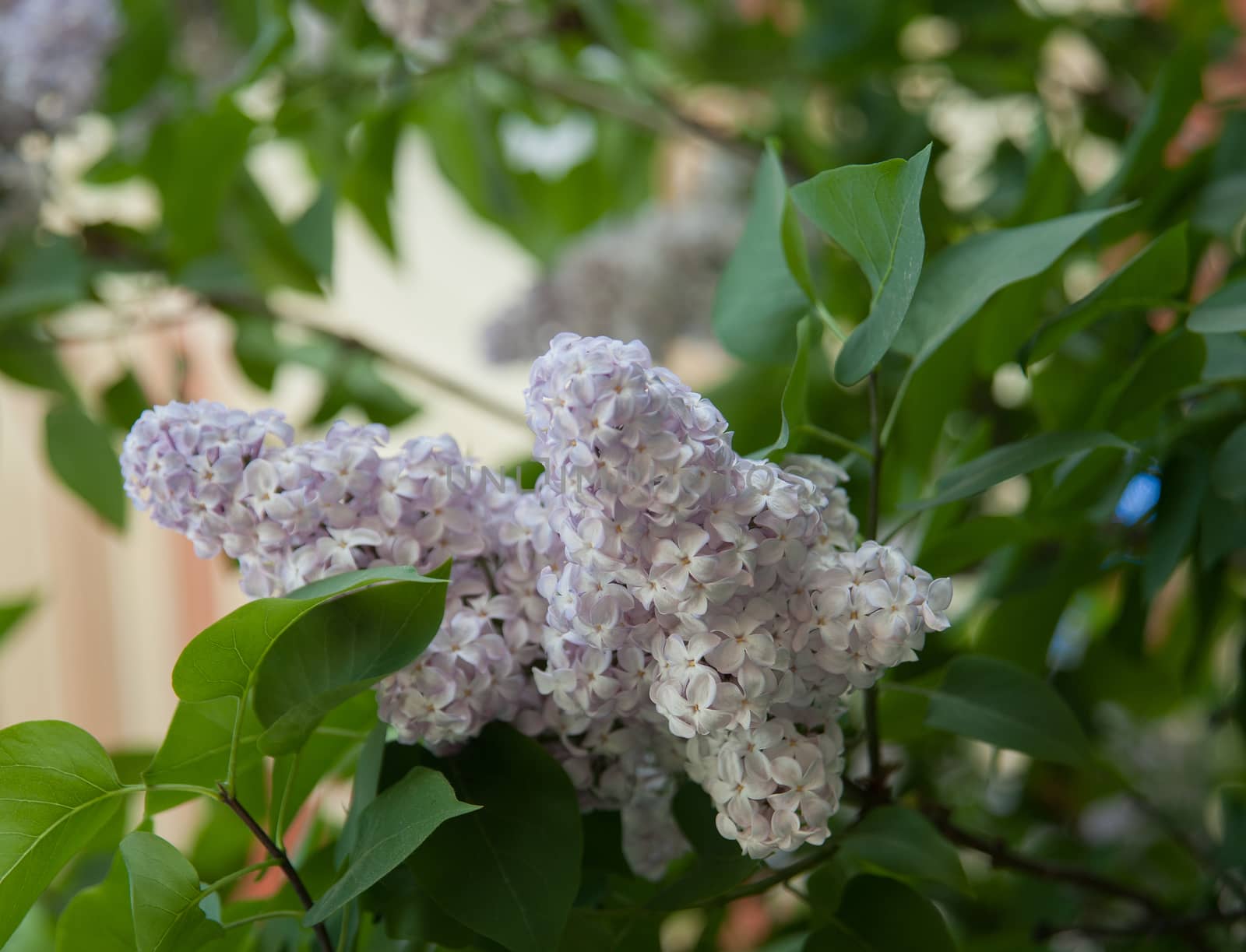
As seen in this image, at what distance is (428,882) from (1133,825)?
627mm

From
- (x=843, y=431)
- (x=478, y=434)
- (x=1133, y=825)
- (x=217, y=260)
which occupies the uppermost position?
(x=217, y=260)

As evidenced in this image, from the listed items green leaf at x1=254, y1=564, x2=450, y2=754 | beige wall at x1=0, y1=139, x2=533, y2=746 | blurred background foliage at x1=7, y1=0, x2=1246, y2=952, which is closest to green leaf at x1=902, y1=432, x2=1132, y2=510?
blurred background foliage at x1=7, y1=0, x2=1246, y2=952

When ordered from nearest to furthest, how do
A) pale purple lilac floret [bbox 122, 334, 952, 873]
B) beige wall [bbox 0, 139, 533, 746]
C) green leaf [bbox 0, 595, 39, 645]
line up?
pale purple lilac floret [bbox 122, 334, 952, 873]
green leaf [bbox 0, 595, 39, 645]
beige wall [bbox 0, 139, 533, 746]

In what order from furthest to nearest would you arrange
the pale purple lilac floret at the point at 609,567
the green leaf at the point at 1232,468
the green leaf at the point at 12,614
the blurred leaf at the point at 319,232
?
1. the blurred leaf at the point at 319,232
2. the green leaf at the point at 12,614
3. the green leaf at the point at 1232,468
4. the pale purple lilac floret at the point at 609,567

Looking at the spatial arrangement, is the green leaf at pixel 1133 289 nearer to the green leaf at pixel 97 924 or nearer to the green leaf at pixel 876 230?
the green leaf at pixel 876 230

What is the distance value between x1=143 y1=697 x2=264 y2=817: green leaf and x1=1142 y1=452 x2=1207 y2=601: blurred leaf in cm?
26

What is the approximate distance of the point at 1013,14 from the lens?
24.5 inches

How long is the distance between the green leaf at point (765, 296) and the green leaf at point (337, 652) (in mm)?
110

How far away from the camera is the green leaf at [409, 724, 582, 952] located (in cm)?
23

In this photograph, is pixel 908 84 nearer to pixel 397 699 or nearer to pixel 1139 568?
pixel 1139 568

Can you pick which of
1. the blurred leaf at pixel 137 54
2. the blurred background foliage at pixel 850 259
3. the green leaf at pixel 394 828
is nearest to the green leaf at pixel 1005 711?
the blurred background foliage at pixel 850 259

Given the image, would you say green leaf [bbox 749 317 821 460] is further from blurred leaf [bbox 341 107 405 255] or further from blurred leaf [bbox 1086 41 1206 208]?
blurred leaf [bbox 341 107 405 255]

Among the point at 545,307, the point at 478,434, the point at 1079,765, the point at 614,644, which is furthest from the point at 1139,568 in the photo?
the point at 478,434

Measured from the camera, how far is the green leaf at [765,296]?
291 mm
